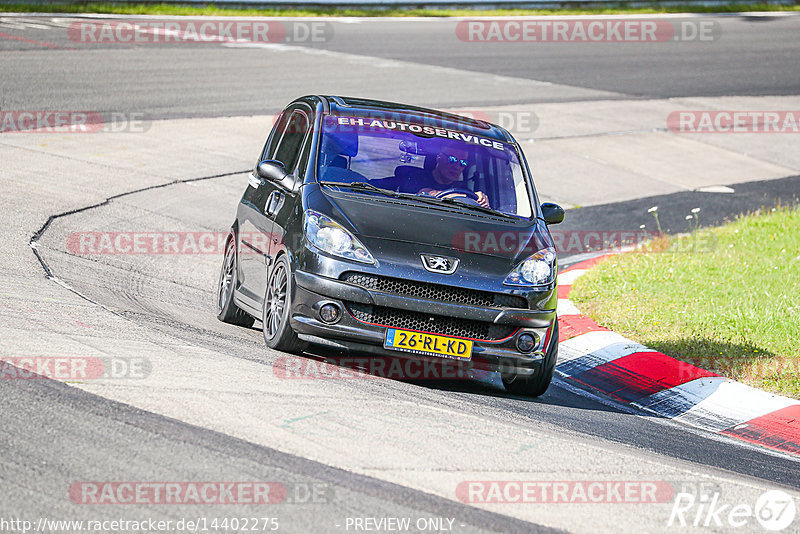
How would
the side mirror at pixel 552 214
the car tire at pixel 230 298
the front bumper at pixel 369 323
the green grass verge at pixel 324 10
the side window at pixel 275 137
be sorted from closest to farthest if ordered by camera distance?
1. the front bumper at pixel 369 323
2. the side mirror at pixel 552 214
3. the car tire at pixel 230 298
4. the side window at pixel 275 137
5. the green grass verge at pixel 324 10

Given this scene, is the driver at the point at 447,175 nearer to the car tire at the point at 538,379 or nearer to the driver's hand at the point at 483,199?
the driver's hand at the point at 483,199

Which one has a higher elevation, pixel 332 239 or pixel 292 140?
pixel 292 140

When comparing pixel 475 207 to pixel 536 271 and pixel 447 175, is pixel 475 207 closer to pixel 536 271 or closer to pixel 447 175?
pixel 447 175

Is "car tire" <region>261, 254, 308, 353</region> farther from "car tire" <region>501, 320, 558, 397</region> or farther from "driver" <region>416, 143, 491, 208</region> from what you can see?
"car tire" <region>501, 320, 558, 397</region>

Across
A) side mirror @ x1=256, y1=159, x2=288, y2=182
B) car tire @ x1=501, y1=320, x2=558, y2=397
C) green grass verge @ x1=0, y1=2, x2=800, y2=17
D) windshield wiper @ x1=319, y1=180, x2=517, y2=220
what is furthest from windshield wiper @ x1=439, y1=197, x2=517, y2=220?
green grass verge @ x1=0, y1=2, x2=800, y2=17

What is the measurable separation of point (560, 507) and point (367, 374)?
2531 mm

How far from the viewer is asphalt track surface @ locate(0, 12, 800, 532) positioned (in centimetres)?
464

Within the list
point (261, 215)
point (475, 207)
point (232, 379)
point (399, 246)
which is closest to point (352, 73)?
point (261, 215)

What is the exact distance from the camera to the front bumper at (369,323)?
692 centimetres

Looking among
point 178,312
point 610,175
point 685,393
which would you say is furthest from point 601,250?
point 178,312

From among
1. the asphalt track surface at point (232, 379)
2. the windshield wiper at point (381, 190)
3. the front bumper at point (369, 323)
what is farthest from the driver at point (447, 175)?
the asphalt track surface at point (232, 379)

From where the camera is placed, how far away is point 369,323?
22.8 ft

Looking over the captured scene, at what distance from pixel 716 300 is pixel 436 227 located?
157 inches

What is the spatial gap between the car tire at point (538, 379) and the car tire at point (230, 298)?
87.1 inches
